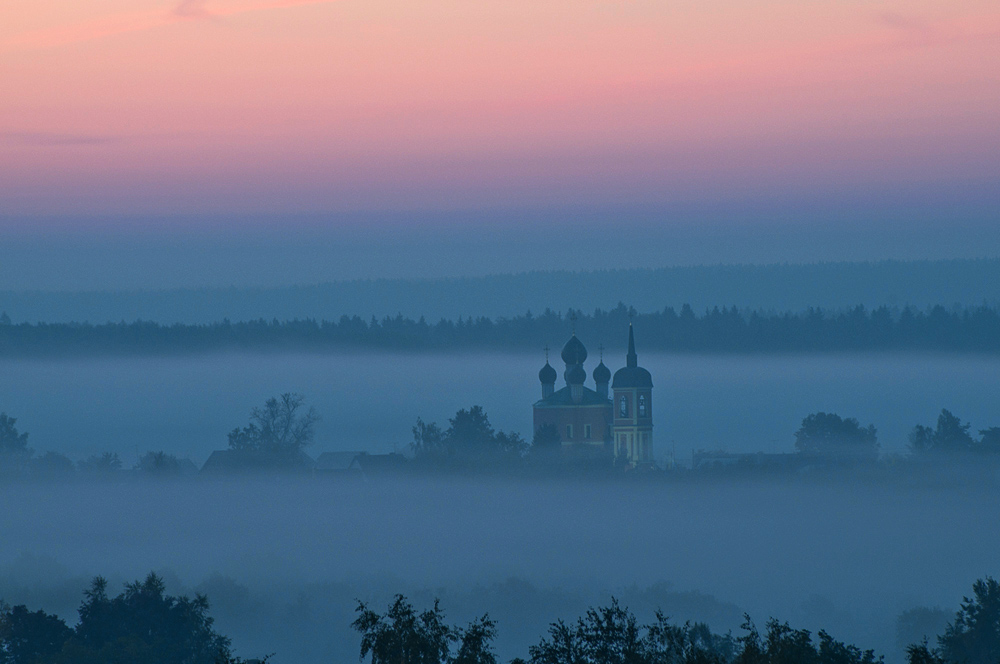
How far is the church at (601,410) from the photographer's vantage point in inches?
5600

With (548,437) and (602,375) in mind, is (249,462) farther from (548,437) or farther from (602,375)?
(602,375)

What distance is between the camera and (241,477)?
161000 mm

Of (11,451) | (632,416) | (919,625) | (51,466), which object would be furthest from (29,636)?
(11,451)

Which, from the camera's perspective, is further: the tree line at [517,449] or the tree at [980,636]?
the tree line at [517,449]

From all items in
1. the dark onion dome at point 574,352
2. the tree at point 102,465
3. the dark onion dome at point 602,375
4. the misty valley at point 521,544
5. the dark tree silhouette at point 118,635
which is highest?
the dark onion dome at point 574,352

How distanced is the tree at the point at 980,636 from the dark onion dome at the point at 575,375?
8723 cm

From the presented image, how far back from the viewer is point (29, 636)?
48.9 metres

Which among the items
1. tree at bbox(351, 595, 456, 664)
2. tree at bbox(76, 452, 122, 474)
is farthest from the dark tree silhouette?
tree at bbox(76, 452, 122, 474)

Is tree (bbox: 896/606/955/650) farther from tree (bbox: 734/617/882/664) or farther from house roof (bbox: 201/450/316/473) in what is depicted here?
house roof (bbox: 201/450/316/473)

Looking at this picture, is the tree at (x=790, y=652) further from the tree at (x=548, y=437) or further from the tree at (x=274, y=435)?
the tree at (x=274, y=435)

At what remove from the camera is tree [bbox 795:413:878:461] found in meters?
163

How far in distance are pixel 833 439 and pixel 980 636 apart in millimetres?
114164

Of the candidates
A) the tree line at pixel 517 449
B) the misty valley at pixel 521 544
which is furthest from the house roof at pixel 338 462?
the misty valley at pixel 521 544

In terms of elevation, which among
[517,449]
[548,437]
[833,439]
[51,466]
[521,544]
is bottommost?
[521,544]
